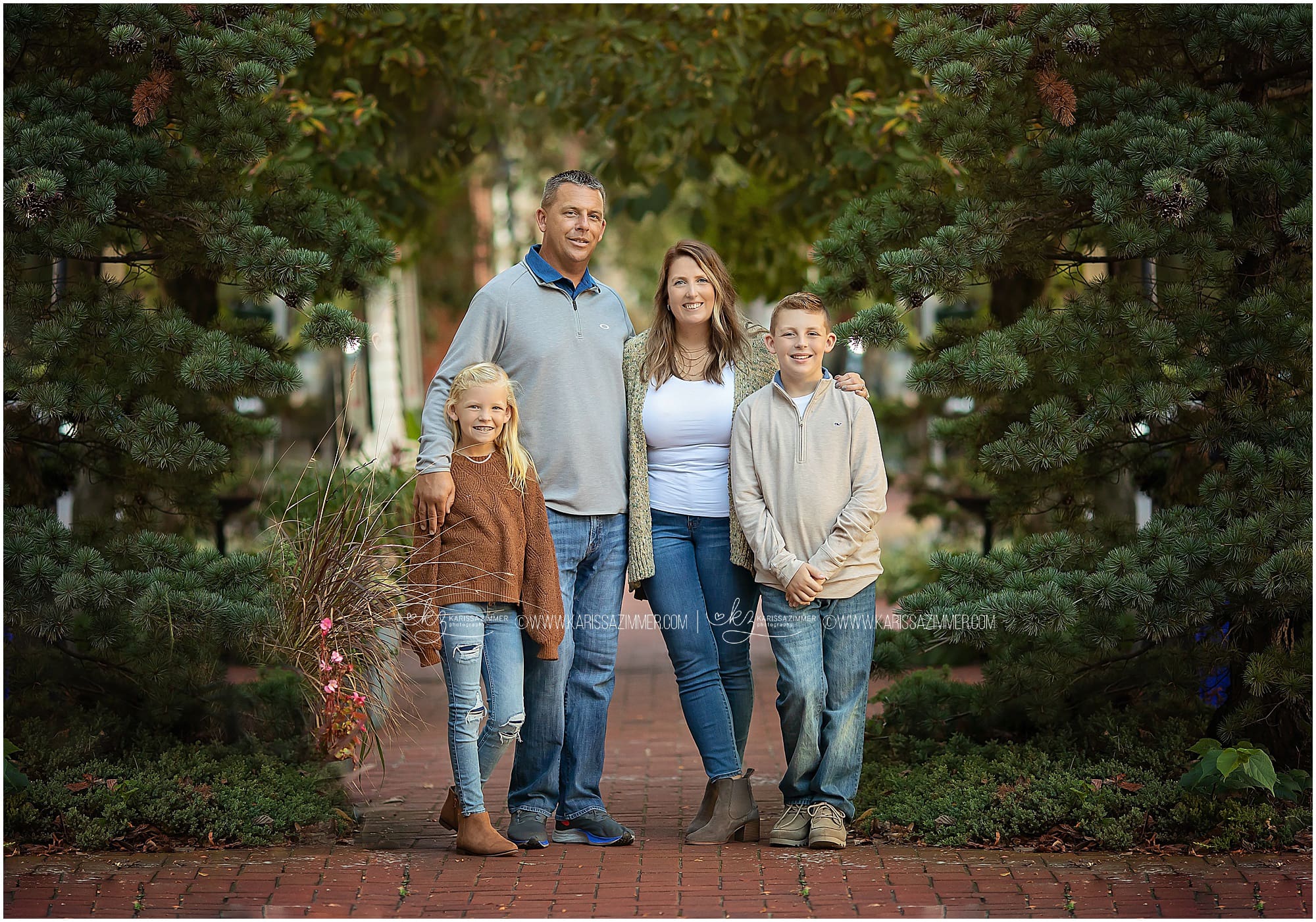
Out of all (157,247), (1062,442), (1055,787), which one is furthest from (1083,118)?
(157,247)

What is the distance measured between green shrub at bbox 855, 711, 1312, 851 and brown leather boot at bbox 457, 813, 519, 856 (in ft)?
4.11

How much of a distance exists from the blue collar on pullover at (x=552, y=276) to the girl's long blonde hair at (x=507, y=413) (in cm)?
37

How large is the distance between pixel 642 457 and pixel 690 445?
0.56 feet

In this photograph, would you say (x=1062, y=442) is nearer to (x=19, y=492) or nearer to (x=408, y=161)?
(x=19, y=492)

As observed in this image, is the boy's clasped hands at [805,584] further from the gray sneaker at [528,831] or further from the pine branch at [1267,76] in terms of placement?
the pine branch at [1267,76]

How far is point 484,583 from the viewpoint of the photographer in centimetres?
422

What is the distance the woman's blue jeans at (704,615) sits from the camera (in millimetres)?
4449

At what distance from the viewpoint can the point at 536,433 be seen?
4445 millimetres

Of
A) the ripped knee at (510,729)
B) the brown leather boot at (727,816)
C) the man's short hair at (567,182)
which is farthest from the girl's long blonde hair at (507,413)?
the brown leather boot at (727,816)

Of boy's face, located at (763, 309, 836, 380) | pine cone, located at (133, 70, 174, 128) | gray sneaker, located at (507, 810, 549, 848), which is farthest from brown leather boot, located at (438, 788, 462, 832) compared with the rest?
pine cone, located at (133, 70, 174, 128)

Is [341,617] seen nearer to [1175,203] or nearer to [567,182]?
[567,182]

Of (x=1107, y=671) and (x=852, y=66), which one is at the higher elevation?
(x=852, y=66)

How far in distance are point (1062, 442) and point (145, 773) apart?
348 cm

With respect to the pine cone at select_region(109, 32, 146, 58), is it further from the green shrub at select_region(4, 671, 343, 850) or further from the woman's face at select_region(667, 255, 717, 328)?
A: the green shrub at select_region(4, 671, 343, 850)
